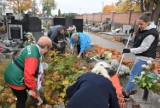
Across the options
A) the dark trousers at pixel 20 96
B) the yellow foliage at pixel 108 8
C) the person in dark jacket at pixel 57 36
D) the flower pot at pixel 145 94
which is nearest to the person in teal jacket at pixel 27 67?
the dark trousers at pixel 20 96

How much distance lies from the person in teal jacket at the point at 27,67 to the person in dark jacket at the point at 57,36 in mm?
3569

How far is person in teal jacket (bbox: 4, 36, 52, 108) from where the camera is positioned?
125 inches

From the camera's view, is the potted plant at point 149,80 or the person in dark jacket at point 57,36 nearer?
the potted plant at point 149,80

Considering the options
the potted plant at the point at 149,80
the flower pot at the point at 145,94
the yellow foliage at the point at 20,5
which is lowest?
the flower pot at the point at 145,94

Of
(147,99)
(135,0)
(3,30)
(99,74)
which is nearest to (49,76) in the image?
(147,99)

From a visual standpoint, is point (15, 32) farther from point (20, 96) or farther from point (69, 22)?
point (20, 96)

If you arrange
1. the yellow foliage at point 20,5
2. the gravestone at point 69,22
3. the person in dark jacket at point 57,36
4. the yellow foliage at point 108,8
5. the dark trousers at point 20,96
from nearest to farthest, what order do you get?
1. the dark trousers at point 20,96
2. the person in dark jacket at point 57,36
3. the gravestone at point 69,22
4. the yellow foliage at point 20,5
5. the yellow foliage at point 108,8

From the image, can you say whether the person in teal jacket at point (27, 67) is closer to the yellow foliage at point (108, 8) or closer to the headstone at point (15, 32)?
the headstone at point (15, 32)

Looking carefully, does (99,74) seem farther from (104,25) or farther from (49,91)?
(104,25)

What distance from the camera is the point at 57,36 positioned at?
7.16m

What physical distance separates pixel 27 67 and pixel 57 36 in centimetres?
405

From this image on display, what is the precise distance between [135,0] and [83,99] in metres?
19.4

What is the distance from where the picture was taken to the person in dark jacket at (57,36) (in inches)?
275

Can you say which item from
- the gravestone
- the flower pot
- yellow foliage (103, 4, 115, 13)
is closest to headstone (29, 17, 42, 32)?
the gravestone
